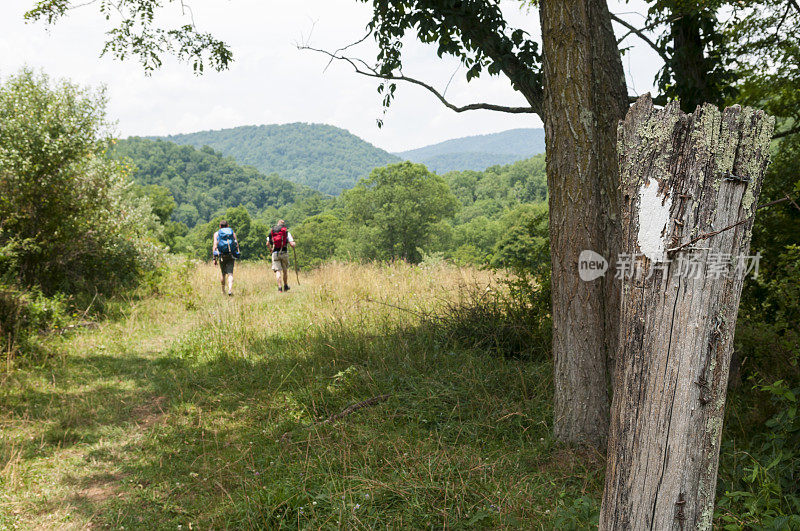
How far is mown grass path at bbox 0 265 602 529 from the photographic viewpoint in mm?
3307

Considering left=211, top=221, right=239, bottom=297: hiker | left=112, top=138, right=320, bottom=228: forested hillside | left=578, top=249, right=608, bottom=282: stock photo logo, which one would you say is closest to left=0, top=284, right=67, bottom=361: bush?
left=211, top=221, right=239, bottom=297: hiker

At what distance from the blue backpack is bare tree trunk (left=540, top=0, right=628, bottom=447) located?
9095 mm

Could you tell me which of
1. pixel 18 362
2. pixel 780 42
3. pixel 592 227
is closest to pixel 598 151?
pixel 592 227

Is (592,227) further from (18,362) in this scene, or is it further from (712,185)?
(18,362)

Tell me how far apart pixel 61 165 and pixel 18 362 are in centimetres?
438

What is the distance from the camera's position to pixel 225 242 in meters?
11.6

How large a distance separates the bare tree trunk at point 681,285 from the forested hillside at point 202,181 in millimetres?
88217

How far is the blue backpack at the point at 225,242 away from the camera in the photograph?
11.6m

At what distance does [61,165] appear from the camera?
9.53 meters

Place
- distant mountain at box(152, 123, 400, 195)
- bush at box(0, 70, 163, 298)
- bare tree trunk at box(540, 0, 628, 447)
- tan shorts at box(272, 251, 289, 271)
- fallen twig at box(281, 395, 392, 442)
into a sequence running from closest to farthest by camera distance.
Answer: bare tree trunk at box(540, 0, 628, 447) → fallen twig at box(281, 395, 392, 442) → bush at box(0, 70, 163, 298) → tan shorts at box(272, 251, 289, 271) → distant mountain at box(152, 123, 400, 195)

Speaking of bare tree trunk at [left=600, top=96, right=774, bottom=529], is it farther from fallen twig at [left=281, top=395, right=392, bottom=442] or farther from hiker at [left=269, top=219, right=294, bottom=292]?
hiker at [left=269, top=219, right=294, bottom=292]

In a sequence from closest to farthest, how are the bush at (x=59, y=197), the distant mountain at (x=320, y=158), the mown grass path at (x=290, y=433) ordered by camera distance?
the mown grass path at (x=290, y=433), the bush at (x=59, y=197), the distant mountain at (x=320, y=158)

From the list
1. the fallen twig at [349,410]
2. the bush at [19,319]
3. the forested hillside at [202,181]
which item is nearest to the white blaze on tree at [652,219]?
the fallen twig at [349,410]

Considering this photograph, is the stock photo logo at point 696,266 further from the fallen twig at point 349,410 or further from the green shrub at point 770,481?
the fallen twig at point 349,410
